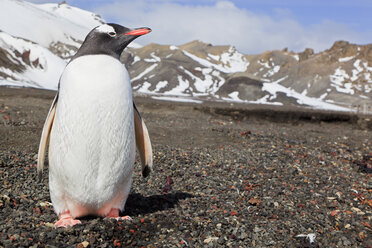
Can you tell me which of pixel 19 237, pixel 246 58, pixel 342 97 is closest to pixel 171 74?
pixel 342 97

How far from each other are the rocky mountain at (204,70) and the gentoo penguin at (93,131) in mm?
25038

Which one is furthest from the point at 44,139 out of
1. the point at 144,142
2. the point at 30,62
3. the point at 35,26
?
the point at 35,26

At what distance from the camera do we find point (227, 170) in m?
6.06

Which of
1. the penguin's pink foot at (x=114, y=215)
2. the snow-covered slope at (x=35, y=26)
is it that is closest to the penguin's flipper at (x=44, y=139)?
the penguin's pink foot at (x=114, y=215)

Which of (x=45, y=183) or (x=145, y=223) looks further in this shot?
(x=45, y=183)

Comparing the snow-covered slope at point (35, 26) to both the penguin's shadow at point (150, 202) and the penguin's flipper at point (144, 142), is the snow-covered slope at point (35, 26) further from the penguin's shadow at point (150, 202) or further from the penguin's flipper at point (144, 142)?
the penguin's flipper at point (144, 142)

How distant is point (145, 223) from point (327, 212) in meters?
2.53

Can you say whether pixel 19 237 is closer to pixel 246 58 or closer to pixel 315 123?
pixel 315 123

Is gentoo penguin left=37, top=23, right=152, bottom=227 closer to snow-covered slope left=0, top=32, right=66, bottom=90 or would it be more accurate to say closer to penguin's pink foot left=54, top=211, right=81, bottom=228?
penguin's pink foot left=54, top=211, right=81, bottom=228

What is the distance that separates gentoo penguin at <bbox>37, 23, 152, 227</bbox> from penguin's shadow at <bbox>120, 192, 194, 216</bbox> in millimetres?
494

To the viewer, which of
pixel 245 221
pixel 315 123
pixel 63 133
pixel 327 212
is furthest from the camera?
pixel 315 123

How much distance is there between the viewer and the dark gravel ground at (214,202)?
313 centimetres

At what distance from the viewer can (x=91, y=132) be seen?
3000mm

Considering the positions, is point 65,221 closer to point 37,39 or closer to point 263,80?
point 263,80
